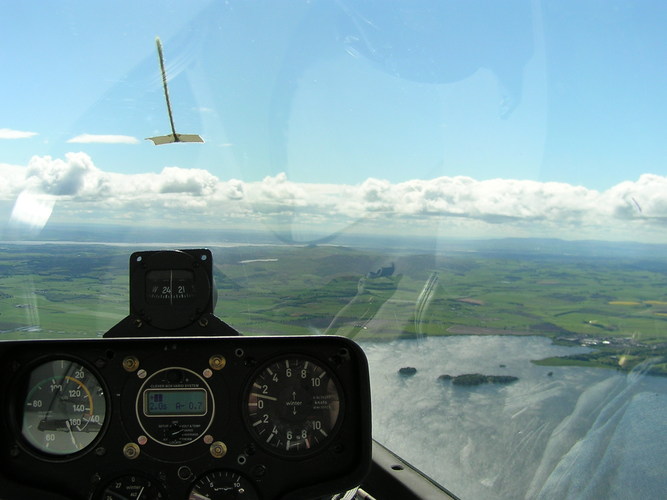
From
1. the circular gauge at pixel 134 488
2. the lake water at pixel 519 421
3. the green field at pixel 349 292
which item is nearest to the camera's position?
the lake water at pixel 519 421

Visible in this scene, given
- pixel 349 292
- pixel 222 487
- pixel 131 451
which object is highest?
pixel 349 292

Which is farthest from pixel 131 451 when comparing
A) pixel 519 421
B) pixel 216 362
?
pixel 519 421

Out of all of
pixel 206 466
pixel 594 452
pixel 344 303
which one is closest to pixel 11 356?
pixel 206 466

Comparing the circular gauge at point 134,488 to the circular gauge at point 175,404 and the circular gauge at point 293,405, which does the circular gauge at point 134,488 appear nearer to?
the circular gauge at point 175,404

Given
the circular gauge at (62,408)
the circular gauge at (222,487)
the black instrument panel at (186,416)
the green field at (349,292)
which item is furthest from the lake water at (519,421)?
the circular gauge at (62,408)

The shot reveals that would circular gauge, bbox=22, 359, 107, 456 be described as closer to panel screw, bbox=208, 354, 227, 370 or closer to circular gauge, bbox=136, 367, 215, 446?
circular gauge, bbox=136, 367, 215, 446

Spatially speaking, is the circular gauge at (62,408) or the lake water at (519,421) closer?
the lake water at (519,421)

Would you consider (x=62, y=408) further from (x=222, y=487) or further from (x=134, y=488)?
(x=222, y=487)

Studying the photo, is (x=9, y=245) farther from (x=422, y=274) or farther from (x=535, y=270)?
(x=535, y=270)
